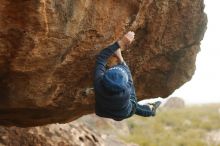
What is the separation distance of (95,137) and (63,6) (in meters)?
5.64

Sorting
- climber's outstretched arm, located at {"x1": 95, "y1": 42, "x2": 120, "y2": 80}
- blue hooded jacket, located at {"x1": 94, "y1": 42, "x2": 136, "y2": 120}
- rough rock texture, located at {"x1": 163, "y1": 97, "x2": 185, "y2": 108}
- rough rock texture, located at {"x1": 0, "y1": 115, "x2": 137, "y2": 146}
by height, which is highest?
climber's outstretched arm, located at {"x1": 95, "y1": 42, "x2": 120, "y2": 80}

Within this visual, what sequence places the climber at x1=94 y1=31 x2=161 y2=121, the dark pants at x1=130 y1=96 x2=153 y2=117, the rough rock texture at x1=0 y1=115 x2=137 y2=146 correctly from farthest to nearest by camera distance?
the rough rock texture at x1=0 y1=115 x2=137 y2=146
the dark pants at x1=130 y1=96 x2=153 y2=117
the climber at x1=94 y1=31 x2=161 y2=121

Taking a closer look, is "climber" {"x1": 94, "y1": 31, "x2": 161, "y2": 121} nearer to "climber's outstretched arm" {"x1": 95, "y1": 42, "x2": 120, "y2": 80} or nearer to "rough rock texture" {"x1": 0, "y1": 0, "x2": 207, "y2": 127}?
"climber's outstretched arm" {"x1": 95, "y1": 42, "x2": 120, "y2": 80}

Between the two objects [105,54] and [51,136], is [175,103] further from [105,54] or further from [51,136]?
[105,54]

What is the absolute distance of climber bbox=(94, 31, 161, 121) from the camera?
5.77 metres

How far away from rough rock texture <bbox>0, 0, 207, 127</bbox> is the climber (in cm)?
25

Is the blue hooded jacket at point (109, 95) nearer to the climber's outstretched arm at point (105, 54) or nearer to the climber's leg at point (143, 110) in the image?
the climber's outstretched arm at point (105, 54)

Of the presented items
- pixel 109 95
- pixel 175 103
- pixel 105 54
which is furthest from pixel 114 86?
pixel 175 103

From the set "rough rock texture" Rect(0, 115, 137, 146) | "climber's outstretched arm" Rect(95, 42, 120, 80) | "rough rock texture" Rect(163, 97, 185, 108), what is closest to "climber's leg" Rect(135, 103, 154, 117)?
"climber's outstretched arm" Rect(95, 42, 120, 80)

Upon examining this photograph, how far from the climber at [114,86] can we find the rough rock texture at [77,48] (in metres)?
0.25

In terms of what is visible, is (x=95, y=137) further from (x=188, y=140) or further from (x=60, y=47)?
(x=188, y=140)

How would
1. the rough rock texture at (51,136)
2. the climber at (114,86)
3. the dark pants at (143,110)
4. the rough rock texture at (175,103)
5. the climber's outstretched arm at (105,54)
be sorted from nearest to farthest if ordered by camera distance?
the climber at (114,86) → the climber's outstretched arm at (105,54) → the dark pants at (143,110) → the rough rock texture at (51,136) → the rough rock texture at (175,103)

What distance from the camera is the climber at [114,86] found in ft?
18.9

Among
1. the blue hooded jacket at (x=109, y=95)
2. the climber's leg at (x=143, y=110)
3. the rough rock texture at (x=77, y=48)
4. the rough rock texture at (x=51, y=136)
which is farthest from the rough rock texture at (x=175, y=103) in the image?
the blue hooded jacket at (x=109, y=95)
